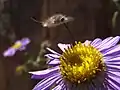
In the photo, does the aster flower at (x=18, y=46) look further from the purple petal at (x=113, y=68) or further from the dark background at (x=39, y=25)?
the purple petal at (x=113, y=68)

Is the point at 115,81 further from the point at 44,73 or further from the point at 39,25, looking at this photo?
the point at 39,25

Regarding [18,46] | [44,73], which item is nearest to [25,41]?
[18,46]

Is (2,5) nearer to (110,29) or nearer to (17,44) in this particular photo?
(17,44)

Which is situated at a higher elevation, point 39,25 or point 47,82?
point 39,25

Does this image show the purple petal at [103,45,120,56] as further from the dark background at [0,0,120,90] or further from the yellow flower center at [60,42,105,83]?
the dark background at [0,0,120,90]

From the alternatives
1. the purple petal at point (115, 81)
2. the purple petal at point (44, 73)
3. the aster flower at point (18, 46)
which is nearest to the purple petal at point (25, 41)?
the aster flower at point (18, 46)

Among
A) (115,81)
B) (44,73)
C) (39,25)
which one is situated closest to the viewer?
(115,81)
